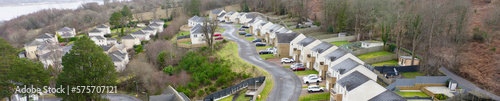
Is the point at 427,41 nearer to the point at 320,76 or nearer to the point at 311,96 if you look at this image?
the point at 320,76

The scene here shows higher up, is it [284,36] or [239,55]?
[284,36]

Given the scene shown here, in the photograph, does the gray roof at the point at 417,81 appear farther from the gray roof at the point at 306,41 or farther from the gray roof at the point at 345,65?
the gray roof at the point at 306,41

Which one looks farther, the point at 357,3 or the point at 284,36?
the point at 357,3

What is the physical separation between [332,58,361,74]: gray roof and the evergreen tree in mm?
25135

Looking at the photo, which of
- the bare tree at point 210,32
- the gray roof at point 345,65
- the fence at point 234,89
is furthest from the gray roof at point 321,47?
the bare tree at point 210,32

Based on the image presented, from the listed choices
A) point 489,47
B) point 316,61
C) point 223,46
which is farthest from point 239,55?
point 489,47

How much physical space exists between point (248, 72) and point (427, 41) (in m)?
25.2

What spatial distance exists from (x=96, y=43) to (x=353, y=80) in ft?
204

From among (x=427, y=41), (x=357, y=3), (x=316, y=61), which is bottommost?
(x=316, y=61)

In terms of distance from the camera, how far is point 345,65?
35000mm

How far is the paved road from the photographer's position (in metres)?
34.4

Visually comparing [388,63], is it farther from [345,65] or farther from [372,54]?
[345,65]

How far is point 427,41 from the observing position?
41.1 meters

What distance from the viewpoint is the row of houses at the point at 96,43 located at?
54.4m
